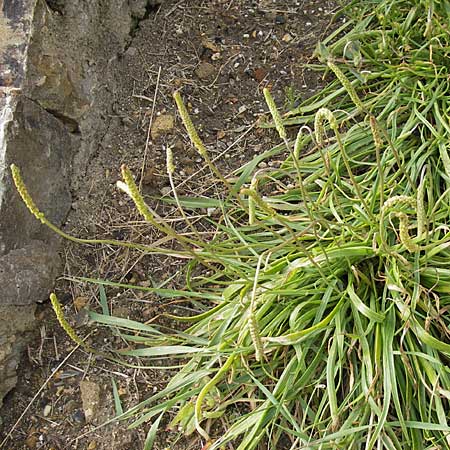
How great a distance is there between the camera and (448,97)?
7.41ft

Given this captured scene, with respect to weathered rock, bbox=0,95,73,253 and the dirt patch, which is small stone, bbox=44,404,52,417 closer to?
the dirt patch

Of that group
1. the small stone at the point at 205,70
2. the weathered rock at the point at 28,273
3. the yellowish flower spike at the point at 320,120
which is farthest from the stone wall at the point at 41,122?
the yellowish flower spike at the point at 320,120

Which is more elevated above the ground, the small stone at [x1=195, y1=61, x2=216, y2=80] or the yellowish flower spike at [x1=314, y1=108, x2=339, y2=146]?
the yellowish flower spike at [x1=314, y1=108, x2=339, y2=146]

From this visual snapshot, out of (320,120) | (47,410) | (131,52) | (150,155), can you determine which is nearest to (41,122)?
(150,155)

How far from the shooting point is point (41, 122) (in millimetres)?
2143

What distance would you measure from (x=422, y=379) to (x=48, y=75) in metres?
1.34

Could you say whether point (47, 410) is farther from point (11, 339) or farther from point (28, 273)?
point (28, 273)

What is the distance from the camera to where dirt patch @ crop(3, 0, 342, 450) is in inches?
77.5

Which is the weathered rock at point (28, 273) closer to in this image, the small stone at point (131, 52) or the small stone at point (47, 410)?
the small stone at point (47, 410)

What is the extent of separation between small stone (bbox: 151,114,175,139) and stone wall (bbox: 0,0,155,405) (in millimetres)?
166

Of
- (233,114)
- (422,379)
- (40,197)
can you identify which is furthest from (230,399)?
(233,114)

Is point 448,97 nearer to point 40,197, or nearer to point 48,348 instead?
point 40,197

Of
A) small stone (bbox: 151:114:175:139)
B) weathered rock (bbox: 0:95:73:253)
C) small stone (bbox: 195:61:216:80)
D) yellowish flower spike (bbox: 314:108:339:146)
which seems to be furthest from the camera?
small stone (bbox: 195:61:216:80)

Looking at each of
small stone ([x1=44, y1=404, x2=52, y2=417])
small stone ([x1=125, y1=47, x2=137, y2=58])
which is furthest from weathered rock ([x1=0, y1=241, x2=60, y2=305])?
small stone ([x1=125, y1=47, x2=137, y2=58])
